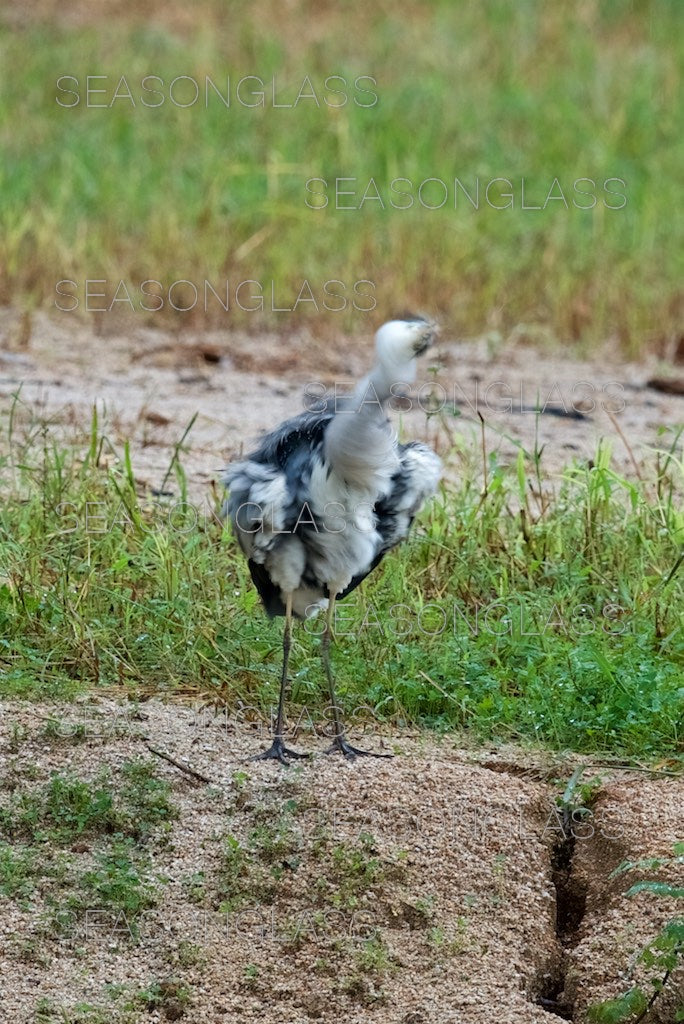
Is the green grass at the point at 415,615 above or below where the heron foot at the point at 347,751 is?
above

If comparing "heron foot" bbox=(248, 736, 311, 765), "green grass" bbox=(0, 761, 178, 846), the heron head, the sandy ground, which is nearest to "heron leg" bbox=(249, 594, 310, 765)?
"heron foot" bbox=(248, 736, 311, 765)

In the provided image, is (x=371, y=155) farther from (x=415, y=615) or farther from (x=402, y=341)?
(x=402, y=341)

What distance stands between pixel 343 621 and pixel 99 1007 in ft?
4.76

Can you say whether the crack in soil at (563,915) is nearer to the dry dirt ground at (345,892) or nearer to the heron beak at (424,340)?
the dry dirt ground at (345,892)

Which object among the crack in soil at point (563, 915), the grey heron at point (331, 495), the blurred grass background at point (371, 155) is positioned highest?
the blurred grass background at point (371, 155)

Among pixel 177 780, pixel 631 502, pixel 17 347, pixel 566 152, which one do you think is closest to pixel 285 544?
pixel 177 780

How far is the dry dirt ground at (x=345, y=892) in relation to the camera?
2988mm

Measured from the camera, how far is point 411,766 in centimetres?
347

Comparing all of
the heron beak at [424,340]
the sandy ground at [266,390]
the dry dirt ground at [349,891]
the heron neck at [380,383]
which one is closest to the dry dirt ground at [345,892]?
the dry dirt ground at [349,891]

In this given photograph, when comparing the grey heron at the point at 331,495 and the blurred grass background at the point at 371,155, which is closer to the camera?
the grey heron at the point at 331,495

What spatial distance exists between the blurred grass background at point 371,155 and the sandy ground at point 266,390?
0.25m

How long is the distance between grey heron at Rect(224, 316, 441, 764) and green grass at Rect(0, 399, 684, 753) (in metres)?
0.35

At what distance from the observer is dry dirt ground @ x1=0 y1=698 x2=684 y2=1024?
2.99 metres

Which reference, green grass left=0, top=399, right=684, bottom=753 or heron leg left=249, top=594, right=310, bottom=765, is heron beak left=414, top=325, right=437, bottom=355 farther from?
green grass left=0, top=399, right=684, bottom=753
